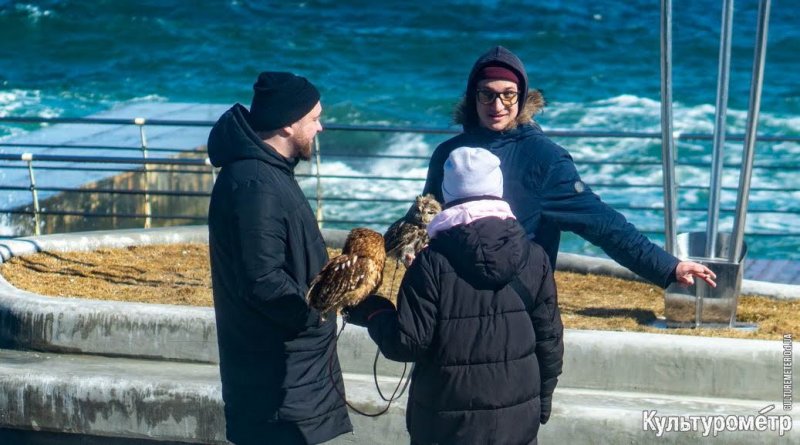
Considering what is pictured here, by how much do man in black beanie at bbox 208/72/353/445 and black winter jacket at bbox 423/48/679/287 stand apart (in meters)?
0.98

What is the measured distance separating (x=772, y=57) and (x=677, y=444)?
87.4 feet

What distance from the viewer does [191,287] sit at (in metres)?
8.28

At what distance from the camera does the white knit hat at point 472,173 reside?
4.27 meters

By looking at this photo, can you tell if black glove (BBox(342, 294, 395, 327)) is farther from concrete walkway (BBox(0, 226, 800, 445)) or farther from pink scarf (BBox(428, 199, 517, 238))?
concrete walkway (BBox(0, 226, 800, 445))

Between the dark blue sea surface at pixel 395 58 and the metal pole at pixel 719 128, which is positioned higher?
the metal pole at pixel 719 128

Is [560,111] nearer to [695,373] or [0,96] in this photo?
[0,96]

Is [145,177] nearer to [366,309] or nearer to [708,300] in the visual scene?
[708,300]

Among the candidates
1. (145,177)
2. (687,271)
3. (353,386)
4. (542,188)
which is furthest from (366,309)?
(145,177)

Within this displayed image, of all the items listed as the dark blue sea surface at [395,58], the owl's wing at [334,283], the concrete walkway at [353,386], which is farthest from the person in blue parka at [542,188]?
the dark blue sea surface at [395,58]

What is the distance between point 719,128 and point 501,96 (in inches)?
102

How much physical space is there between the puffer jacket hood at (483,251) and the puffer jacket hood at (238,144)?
2.36 feet

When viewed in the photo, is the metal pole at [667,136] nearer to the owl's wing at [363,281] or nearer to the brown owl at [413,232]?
the brown owl at [413,232]

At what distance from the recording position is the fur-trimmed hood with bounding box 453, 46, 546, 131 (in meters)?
5.24

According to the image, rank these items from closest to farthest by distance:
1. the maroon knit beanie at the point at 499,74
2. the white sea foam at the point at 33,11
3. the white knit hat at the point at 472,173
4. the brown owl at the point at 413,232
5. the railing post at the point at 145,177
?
the white knit hat at the point at 472,173 < the brown owl at the point at 413,232 < the maroon knit beanie at the point at 499,74 < the railing post at the point at 145,177 < the white sea foam at the point at 33,11
